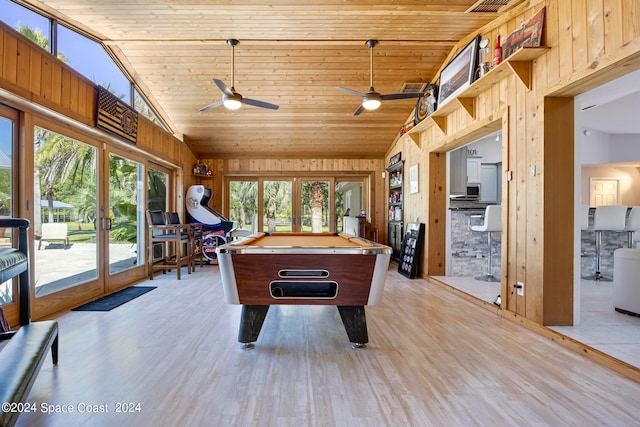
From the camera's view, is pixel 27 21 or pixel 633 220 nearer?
pixel 27 21

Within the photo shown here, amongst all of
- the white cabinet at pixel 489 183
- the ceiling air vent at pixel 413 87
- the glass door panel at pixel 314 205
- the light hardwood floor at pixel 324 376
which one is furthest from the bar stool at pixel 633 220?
the glass door panel at pixel 314 205

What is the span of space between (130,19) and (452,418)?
5039 millimetres

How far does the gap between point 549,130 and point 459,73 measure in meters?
1.81

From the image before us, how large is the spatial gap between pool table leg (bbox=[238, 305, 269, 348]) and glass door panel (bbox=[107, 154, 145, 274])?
9.49 feet

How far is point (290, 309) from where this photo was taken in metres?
3.44

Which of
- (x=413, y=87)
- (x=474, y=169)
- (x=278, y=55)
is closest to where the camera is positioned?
(x=278, y=55)

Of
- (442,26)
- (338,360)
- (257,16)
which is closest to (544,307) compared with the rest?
(338,360)

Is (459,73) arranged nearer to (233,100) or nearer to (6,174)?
(233,100)

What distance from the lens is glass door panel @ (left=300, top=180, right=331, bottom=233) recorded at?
302 inches

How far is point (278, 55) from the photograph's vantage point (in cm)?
466

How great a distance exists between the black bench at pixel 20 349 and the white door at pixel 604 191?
10.3 m

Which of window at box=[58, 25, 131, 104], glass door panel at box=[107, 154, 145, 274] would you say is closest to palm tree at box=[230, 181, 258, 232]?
glass door panel at box=[107, 154, 145, 274]

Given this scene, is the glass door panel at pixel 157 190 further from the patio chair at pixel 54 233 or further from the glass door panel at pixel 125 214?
the patio chair at pixel 54 233

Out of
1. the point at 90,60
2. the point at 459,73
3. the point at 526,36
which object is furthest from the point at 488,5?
the point at 90,60
